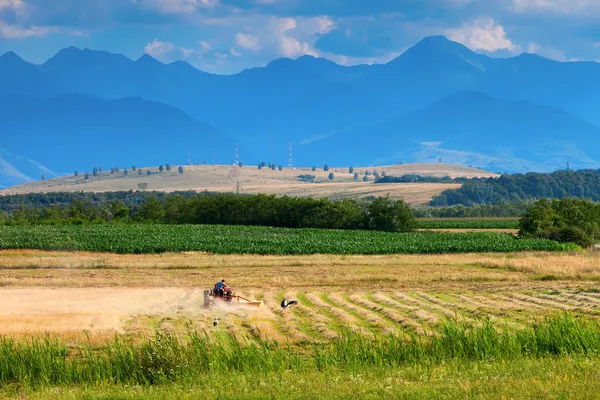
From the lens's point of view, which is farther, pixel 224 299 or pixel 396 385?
pixel 224 299

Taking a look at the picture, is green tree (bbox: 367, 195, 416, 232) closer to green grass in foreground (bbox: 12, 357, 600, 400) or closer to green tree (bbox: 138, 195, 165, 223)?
green tree (bbox: 138, 195, 165, 223)

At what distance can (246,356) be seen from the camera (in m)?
17.9

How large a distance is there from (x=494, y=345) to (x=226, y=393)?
7.05 metres

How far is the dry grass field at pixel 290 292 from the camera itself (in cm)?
2550

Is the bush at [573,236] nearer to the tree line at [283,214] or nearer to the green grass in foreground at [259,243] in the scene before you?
the green grass in foreground at [259,243]

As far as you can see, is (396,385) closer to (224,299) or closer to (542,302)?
(224,299)

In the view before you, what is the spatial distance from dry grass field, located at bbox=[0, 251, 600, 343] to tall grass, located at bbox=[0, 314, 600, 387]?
3667mm

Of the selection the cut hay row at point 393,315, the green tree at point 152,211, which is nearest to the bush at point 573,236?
the cut hay row at point 393,315

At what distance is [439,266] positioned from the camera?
178 ft

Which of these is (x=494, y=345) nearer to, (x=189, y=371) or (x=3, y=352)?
(x=189, y=371)

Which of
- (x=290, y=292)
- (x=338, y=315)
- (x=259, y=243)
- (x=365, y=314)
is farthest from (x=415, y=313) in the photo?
(x=259, y=243)

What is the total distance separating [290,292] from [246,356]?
19.3m

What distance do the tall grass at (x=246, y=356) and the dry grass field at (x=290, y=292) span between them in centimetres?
367

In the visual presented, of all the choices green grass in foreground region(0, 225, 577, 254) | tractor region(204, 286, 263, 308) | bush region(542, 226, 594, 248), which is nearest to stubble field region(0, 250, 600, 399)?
tractor region(204, 286, 263, 308)
